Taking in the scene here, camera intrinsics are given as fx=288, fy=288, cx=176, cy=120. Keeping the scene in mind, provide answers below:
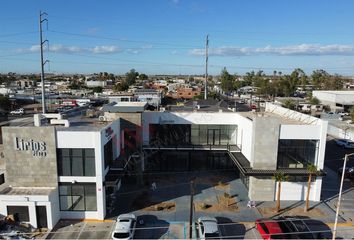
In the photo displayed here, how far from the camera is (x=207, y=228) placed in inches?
816

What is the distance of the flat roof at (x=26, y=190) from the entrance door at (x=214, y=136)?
18.5m

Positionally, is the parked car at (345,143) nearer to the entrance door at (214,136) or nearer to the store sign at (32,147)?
the entrance door at (214,136)

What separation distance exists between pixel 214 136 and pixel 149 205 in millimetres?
12627

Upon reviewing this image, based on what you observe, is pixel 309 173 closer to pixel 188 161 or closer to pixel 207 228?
pixel 207 228

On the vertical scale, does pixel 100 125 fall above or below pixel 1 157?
above

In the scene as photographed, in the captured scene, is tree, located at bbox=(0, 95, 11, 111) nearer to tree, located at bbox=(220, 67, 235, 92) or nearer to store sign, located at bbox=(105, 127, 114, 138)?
store sign, located at bbox=(105, 127, 114, 138)

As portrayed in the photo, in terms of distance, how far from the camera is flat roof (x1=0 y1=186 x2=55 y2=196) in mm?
22141

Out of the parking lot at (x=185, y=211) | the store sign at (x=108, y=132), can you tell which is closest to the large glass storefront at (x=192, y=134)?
the parking lot at (x=185, y=211)

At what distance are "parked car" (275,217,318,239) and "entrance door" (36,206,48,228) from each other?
58.5 feet

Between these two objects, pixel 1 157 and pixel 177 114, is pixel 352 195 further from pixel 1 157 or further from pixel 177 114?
pixel 1 157

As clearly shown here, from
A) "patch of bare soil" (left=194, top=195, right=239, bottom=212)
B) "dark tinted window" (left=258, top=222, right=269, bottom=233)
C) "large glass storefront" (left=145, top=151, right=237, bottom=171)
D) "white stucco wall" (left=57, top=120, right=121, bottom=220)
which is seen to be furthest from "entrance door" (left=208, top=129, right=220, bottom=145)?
"white stucco wall" (left=57, top=120, right=121, bottom=220)

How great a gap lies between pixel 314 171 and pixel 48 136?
22.9 metres

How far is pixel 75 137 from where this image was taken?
22.7 metres

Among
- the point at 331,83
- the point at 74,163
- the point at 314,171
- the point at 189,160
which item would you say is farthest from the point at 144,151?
the point at 331,83
